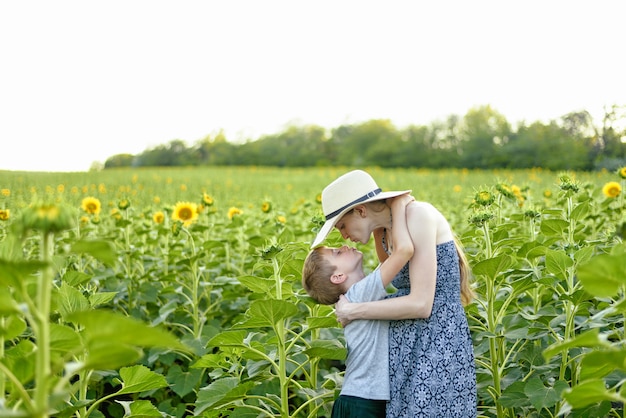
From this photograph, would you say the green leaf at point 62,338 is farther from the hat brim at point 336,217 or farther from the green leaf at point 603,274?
the green leaf at point 603,274

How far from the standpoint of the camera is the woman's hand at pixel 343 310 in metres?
2.30

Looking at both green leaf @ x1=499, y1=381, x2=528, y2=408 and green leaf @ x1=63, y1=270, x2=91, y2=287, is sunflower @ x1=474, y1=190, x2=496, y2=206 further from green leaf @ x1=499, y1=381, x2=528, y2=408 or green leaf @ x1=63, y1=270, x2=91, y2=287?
green leaf @ x1=63, y1=270, x2=91, y2=287

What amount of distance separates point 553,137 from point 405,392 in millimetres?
23556

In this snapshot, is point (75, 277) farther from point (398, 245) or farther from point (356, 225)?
point (398, 245)

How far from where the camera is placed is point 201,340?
3.54 metres

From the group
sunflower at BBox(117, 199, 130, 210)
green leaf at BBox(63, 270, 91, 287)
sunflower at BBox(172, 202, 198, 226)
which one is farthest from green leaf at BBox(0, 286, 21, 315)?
sunflower at BBox(117, 199, 130, 210)

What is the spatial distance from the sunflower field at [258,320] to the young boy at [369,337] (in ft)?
0.30

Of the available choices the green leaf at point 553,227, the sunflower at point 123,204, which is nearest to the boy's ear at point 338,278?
the green leaf at point 553,227

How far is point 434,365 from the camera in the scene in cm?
228

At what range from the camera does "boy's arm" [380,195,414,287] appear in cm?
222

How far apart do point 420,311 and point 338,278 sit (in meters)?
0.33

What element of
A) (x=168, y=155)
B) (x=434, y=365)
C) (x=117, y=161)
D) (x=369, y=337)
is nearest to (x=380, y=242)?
(x=369, y=337)

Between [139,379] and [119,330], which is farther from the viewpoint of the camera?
[139,379]

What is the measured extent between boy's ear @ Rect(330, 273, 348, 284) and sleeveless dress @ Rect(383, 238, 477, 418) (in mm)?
192
